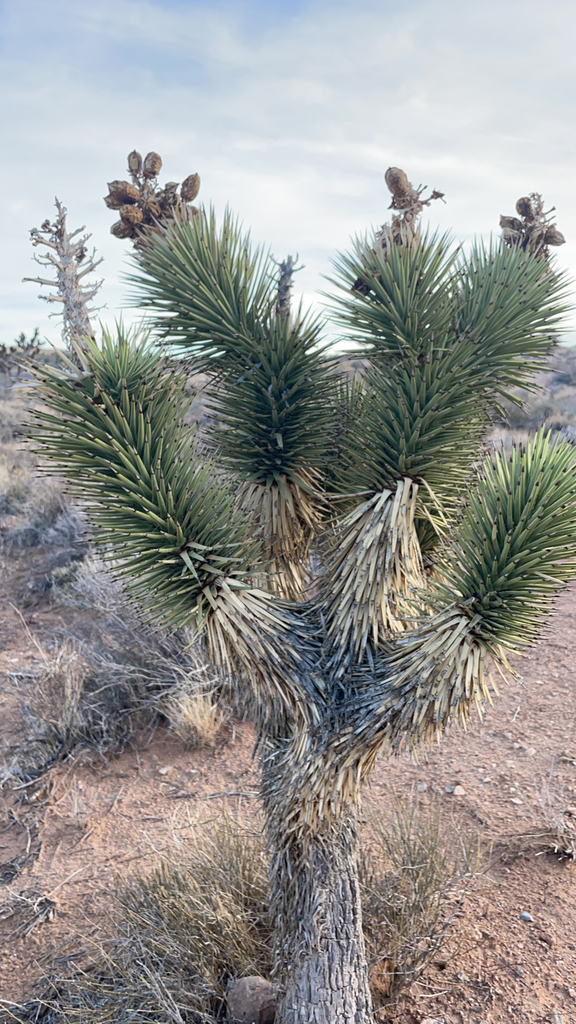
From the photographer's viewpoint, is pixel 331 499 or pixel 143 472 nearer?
pixel 143 472

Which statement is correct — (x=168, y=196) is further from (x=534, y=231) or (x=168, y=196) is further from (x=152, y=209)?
(x=534, y=231)

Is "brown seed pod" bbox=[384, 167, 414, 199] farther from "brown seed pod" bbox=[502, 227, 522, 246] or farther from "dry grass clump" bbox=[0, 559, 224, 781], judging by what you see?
"dry grass clump" bbox=[0, 559, 224, 781]

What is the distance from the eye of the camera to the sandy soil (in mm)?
2574

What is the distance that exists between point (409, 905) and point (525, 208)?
2.77m

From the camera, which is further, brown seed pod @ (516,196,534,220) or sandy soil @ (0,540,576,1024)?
sandy soil @ (0,540,576,1024)

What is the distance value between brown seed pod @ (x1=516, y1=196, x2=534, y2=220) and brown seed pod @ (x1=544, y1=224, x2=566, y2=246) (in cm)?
8

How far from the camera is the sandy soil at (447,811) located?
8.45 ft

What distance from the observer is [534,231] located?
2.27 meters

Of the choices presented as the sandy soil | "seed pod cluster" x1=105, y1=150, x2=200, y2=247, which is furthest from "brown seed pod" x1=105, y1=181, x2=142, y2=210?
the sandy soil

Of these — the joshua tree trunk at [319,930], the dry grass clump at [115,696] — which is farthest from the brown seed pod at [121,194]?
the dry grass clump at [115,696]

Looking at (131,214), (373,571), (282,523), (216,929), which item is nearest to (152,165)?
(131,214)

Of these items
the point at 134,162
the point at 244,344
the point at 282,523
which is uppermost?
the point at 134,162

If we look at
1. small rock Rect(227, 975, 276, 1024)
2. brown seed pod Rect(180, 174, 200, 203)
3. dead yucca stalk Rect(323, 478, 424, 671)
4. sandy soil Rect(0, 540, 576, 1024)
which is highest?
brown seed pod Rect(180, 174, 200, 203)

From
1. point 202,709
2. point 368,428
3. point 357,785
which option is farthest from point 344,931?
point 202,709
